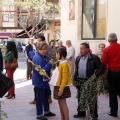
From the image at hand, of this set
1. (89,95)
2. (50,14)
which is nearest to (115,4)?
(89,95)

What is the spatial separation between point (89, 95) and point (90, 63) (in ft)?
2.15

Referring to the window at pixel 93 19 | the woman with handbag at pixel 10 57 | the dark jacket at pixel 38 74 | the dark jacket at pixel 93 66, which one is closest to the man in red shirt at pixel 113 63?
the dark jacket at pixel 93 66

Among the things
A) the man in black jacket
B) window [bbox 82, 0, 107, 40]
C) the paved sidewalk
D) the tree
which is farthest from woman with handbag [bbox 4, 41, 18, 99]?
the tree

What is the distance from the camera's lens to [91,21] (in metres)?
12.4

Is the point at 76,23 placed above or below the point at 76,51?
above

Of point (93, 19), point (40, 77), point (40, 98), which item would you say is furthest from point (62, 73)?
point (93, 19)

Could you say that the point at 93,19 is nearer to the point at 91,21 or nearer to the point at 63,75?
the point at 91,21

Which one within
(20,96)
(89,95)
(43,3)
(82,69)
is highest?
(43,3)

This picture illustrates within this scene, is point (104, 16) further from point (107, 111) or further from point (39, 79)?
point (39, 79)

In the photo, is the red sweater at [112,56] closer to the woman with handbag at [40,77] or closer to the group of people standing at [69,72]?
the group of people standing at [69,72]

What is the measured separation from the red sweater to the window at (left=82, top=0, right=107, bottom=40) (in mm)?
4658

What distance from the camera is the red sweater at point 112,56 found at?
6.97 metres

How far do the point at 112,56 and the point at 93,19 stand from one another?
5481 millimetres

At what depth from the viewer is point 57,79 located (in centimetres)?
610
